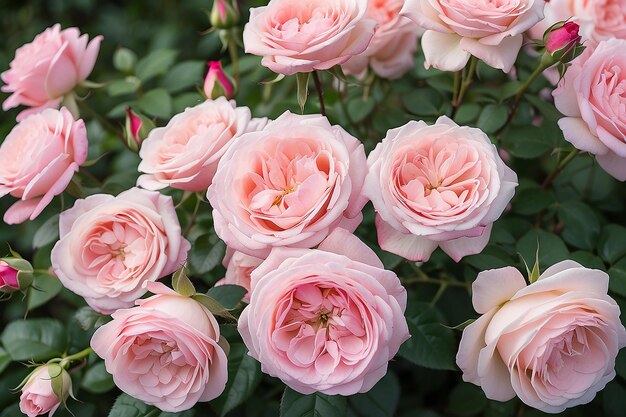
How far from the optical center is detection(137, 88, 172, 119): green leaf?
118cm

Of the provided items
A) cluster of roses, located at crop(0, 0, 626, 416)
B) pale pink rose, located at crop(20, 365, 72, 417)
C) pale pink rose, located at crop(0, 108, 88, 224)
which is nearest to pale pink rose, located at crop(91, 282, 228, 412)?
cluster of roses, located at crop(0, 0, 626, 416)

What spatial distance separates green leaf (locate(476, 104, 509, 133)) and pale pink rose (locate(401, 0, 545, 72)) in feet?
0.53

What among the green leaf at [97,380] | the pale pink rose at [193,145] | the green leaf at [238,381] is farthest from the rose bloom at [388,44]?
the green leaf at [97,380]

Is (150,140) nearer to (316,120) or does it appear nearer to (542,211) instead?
(316,120)

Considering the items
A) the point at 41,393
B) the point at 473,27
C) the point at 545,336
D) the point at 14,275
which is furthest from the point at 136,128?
the point at 545,336

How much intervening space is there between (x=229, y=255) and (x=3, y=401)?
0.53 meters

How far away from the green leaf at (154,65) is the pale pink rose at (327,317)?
2.30ft

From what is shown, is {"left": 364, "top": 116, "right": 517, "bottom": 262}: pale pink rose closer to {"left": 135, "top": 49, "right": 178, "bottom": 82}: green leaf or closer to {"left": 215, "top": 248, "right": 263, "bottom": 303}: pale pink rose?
{"left": 215, "top": 248, "right": 263, "bottom": 303}: pale pink rose

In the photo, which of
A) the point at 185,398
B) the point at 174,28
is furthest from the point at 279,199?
the point at 174,28

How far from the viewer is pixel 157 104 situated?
3.95 ft

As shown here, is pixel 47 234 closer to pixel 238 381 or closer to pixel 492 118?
pixel 238 381

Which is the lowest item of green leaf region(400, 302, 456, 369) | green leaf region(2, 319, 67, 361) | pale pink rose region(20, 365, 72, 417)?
green leaf region(2, 319, 67, 361)

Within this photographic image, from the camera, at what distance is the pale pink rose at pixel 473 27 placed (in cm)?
84

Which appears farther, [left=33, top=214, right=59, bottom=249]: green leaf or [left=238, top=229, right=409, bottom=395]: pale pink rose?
[left=33, top=214, right=59, bottom=249]: green leaf
